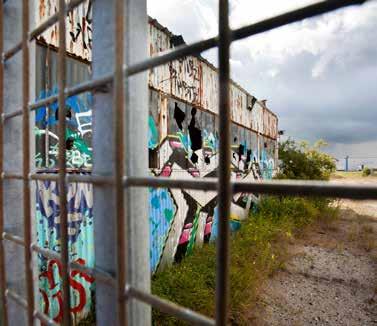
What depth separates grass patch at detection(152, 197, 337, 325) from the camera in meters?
4.11

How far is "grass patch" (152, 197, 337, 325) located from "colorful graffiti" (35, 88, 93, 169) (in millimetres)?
2206

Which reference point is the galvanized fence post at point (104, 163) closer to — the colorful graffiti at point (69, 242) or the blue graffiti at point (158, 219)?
the colorful graffiti at point (69, 242)

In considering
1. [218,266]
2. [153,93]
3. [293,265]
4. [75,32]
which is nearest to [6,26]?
[218,266]

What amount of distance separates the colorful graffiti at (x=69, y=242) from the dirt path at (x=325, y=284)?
97.4 inches

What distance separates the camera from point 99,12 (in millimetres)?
1035

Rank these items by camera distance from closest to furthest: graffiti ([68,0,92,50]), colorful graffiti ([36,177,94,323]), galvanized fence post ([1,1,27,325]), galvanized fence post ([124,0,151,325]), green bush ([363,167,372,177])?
galvanized fence post ([124,0,151,325])
galvanized fence post ([1,1,27,325])
colorful graffiti ([36,177,94,323])
graffiti ([68,0,92,50])
green bush ([363,167,372,177])

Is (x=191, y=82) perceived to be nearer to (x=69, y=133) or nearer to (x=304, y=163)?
(x=69, y=133)

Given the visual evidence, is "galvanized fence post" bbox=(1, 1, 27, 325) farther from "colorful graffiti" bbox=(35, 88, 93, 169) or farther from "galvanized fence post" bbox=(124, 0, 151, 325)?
"colorful graffiti" bbox=(35, 88, 93, 169)

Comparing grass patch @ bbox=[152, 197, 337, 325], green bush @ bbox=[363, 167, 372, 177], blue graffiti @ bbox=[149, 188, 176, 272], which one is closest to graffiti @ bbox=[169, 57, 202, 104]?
blue graffiti @ bbox=[149, 188, 176, 272]

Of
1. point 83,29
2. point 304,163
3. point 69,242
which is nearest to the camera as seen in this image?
point 69,242

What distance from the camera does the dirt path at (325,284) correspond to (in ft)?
14.7

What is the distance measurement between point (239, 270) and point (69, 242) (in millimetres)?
3050

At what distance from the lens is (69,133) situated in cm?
347

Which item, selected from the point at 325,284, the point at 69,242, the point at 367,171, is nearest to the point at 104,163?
the point at 69,242
